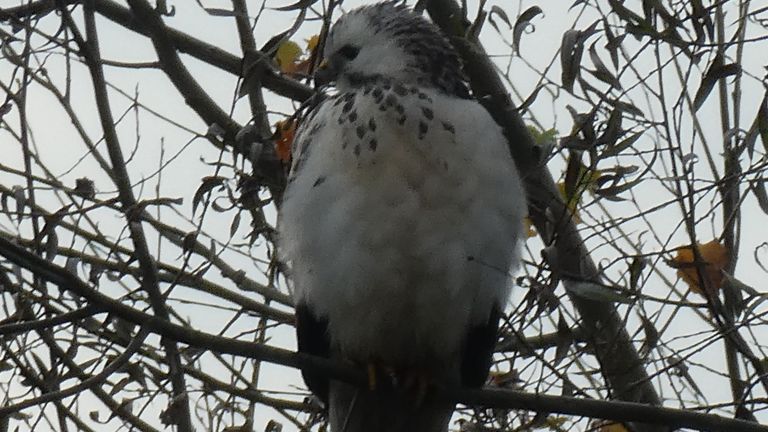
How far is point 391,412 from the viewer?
3.42m

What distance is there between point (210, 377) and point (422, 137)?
137 cm

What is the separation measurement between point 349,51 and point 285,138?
14.1 inches

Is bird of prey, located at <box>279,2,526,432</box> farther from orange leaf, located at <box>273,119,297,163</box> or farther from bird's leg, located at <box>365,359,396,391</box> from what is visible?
orange leaf, located at <box>273,119,297,163</box>

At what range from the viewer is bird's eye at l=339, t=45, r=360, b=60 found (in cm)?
359

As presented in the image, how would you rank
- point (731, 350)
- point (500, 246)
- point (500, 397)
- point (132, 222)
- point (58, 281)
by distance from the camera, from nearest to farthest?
point (58, 281)
point (500, 397)
point (132, 222)
point (500, 246)
point (731, 350)

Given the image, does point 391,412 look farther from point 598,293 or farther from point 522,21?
point 522,21

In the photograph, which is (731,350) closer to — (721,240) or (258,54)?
(721,240)

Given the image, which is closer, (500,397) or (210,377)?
(500,397)

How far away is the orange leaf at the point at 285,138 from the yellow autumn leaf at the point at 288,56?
34cm

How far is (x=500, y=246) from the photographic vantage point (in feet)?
10.7

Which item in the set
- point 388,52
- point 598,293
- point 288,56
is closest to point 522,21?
point 388,52

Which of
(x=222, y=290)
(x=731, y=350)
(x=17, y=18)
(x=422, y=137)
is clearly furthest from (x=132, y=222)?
(x=731, y=350)

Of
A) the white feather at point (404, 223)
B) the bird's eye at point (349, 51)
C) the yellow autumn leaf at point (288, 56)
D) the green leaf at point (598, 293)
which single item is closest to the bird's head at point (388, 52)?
the bird's eye at point (349, 51)

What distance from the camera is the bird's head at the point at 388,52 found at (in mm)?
3461
